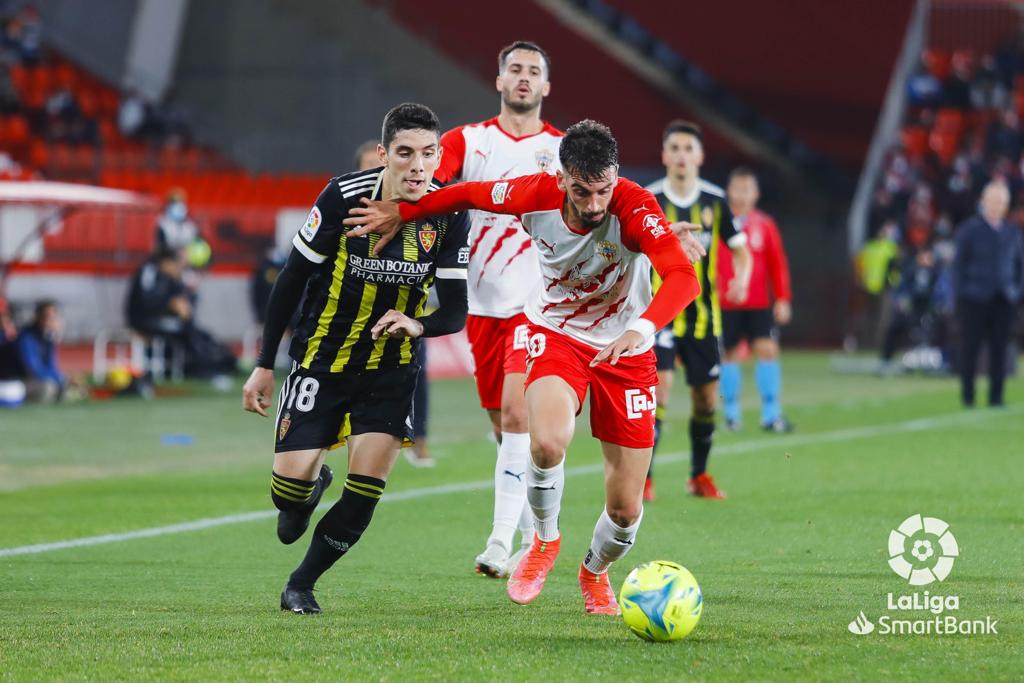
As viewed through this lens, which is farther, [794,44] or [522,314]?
[794,44]

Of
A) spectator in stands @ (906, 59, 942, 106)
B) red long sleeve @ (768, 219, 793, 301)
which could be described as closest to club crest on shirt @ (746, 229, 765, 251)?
red long sleeve @ (768, 219, 793, 301)

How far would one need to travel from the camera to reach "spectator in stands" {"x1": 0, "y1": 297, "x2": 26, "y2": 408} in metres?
16.8

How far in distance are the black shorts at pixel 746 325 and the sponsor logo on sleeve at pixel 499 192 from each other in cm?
871

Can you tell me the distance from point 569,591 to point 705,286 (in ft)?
12.9

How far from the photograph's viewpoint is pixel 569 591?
268 inches

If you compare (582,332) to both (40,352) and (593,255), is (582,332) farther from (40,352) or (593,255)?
(40,352)

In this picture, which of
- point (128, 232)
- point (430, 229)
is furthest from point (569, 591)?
point (128, 232)

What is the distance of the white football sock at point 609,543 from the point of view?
6277 mm

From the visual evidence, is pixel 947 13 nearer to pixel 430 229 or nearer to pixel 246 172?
pixel 246 172

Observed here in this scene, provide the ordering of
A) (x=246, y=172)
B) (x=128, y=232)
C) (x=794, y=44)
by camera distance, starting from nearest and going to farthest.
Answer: (x=128, y=232), (x=794, y=44), (x=246, y=172)

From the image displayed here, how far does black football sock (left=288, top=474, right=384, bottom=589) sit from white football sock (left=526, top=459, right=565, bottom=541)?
657mm

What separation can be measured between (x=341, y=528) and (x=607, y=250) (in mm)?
1564

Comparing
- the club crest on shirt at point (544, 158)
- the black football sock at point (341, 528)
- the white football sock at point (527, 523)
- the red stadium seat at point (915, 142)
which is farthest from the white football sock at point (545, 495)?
the red stadium seat at point (915, 142)

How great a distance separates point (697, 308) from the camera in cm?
1026
